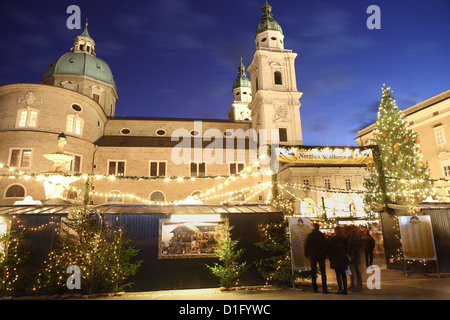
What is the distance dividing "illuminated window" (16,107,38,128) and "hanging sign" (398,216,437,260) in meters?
30.3

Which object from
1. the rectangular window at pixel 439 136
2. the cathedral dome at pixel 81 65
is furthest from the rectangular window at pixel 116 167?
the rectangular window at pixel 439 136

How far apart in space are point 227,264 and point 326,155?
6.25 metres

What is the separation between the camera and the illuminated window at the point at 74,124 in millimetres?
28422

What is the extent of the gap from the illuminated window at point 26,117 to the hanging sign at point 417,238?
30257 mm

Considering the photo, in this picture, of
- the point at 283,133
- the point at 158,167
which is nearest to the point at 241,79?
the point at 283,133

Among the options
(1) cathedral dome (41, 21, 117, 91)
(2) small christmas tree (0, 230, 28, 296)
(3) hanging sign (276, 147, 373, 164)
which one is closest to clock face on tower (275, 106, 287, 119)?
(3) hanging sign (276, 147, 373, 164)

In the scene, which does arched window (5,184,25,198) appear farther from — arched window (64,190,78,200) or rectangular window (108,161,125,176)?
rectangular window (108,161,125,176)

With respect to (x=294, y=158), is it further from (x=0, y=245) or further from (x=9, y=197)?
(x=9, y=197)

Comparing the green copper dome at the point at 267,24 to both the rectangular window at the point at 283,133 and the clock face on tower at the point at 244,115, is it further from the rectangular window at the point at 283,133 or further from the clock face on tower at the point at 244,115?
the clock face on tower at the point at 244,115

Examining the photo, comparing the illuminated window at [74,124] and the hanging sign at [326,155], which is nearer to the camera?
the hanging sign at [326,155]

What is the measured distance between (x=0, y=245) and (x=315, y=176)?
98.4 ft

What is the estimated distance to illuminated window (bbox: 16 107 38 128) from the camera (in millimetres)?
26545

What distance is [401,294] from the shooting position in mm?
7645
